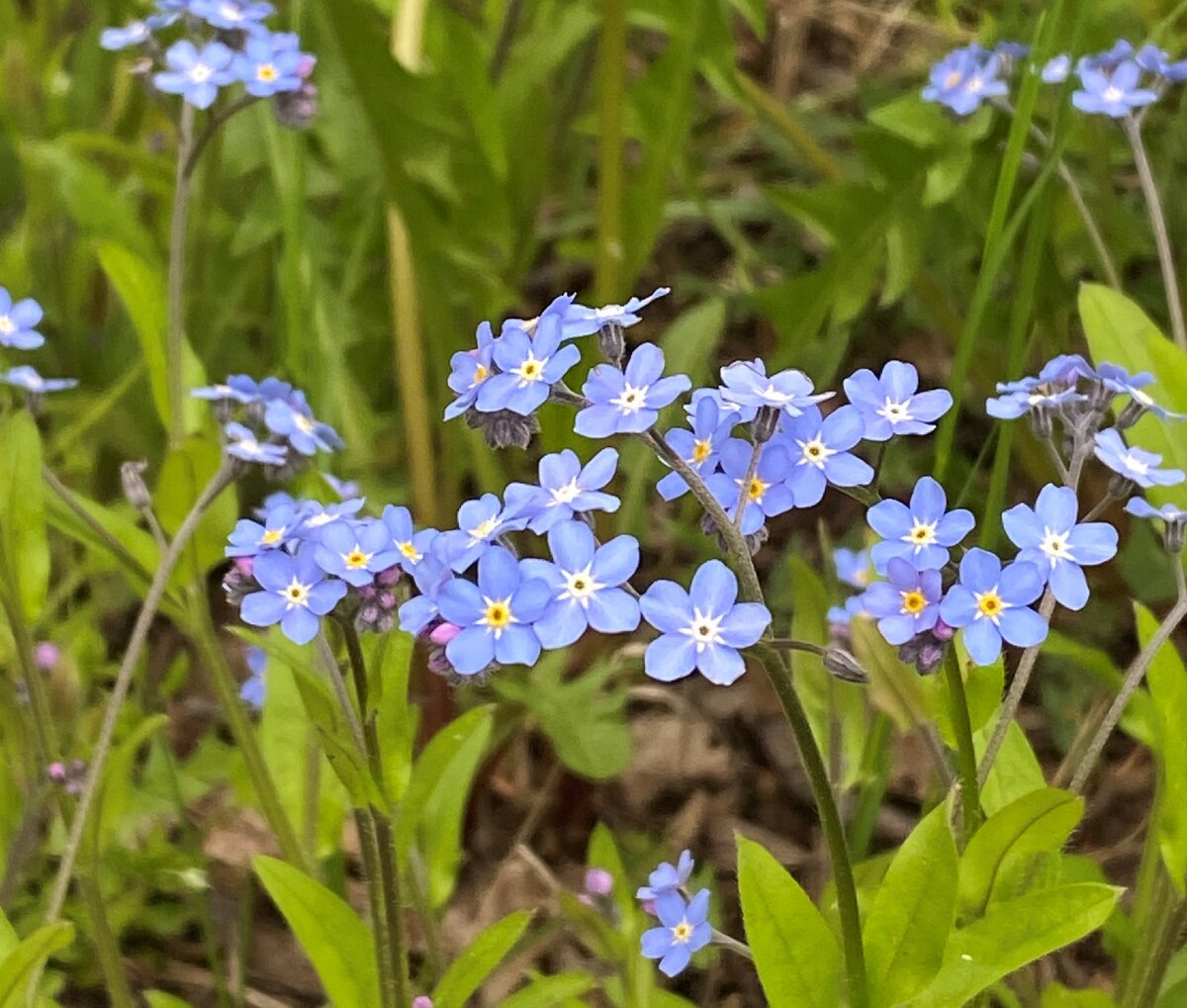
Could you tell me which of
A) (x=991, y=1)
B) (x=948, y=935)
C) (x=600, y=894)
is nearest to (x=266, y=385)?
(x=600, y=894)

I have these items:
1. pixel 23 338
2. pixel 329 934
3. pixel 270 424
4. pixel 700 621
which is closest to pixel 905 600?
pixel 700 621

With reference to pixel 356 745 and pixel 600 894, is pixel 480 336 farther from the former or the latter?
pixel 600 894

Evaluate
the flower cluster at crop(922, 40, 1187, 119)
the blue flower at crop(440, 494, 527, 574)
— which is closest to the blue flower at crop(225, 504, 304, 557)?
the blue flower at crop(440, 494, 527, 574)

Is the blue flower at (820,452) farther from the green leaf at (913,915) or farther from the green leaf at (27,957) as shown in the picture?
the green leaf at (27,957)

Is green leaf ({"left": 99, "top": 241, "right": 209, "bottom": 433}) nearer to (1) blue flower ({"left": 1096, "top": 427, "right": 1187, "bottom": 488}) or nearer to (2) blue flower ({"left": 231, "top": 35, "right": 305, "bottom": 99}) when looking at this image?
(2) blue flower ({"left": 231, "top": 35, "right": 305, "bottom": 99})

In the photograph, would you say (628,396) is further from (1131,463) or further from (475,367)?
(1131,463)

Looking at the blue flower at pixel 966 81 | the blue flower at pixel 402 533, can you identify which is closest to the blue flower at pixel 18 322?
the blue flower at pixel 402 533
